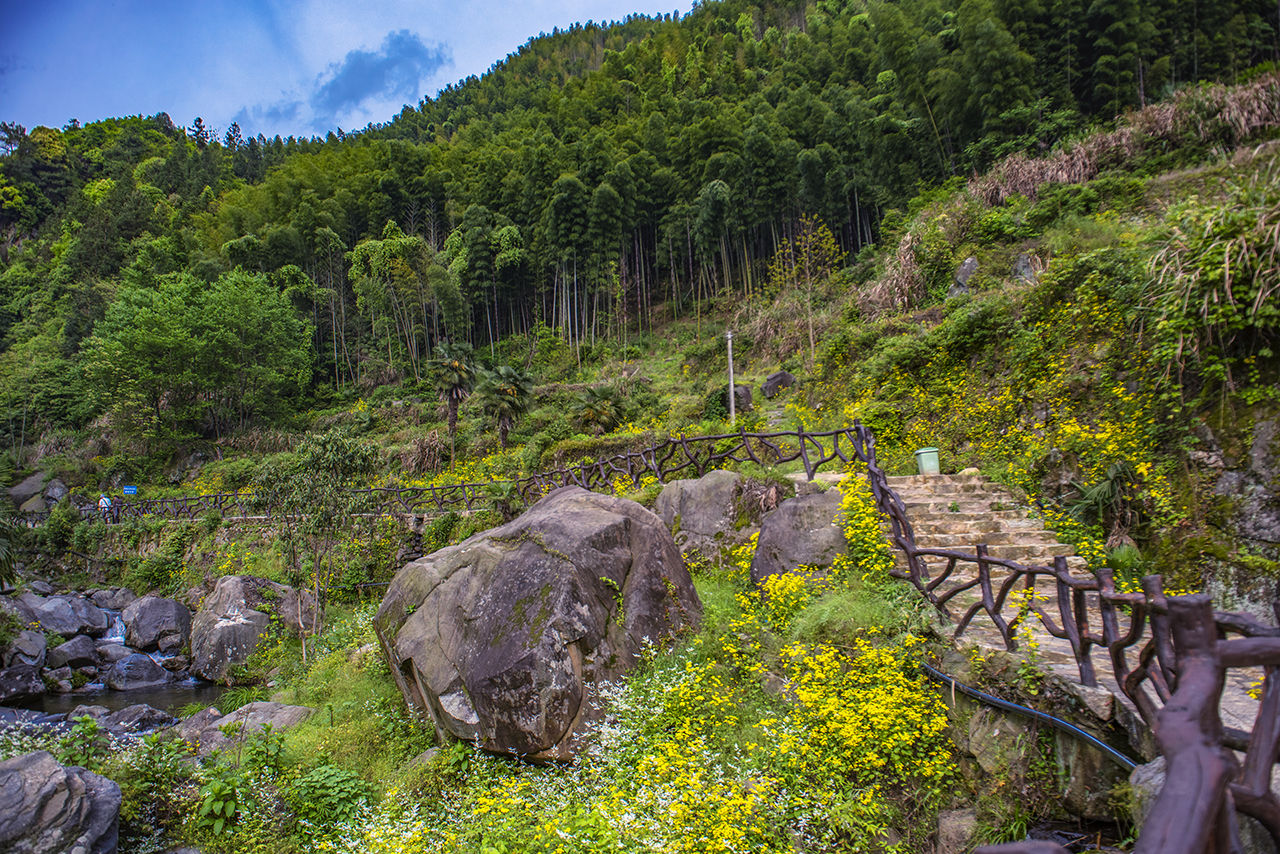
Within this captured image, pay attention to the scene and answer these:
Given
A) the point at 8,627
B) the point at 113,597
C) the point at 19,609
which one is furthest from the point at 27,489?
the point at 8,627

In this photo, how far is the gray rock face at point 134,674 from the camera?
14.1 metres

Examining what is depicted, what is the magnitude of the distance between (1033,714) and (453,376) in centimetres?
2329

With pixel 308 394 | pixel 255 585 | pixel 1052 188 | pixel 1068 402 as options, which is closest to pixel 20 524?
pixel 255 585

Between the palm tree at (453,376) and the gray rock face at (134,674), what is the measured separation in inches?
442

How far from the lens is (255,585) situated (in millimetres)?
15680

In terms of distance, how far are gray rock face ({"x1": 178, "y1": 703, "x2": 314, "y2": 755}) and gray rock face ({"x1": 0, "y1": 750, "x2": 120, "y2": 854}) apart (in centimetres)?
198

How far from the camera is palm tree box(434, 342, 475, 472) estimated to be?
24297 mm

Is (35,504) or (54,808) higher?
(35,504)

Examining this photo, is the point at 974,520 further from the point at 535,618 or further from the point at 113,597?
the point at 113,597

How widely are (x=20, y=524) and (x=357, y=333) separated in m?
23.8

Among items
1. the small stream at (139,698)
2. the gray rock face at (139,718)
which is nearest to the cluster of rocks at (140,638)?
the small stream at (139,698)

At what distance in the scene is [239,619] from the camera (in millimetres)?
14719

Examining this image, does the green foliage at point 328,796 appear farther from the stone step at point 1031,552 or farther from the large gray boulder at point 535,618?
the stone step at point 1031,552

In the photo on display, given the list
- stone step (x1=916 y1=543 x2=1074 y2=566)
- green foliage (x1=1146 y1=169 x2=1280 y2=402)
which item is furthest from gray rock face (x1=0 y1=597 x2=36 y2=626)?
green foliage (x1=1146 y1=169 x2=1280 y2=402)
